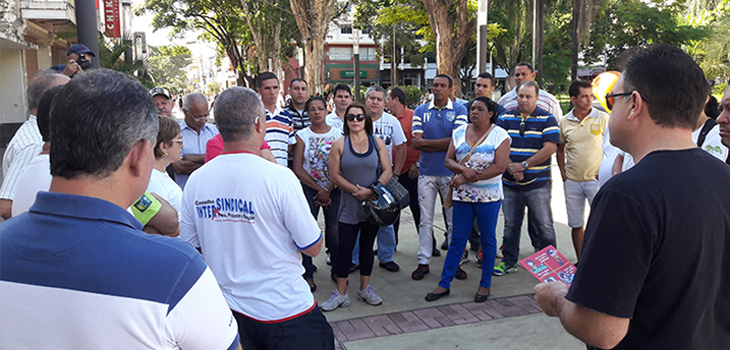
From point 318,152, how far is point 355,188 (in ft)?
2.92

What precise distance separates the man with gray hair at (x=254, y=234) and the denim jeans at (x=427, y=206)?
9.95ft

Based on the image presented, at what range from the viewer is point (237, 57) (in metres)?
35.6

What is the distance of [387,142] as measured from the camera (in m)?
5.91

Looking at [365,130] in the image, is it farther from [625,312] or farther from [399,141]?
[625,312]

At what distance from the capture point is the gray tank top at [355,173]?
4.72 metres

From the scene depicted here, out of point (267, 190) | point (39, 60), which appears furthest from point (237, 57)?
point (267, 190)

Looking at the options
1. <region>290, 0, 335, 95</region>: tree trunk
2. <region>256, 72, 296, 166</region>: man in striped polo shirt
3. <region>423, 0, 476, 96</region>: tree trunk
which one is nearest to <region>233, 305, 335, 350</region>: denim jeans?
<region>256, 72, 296, 166</region>: man in striped polo shirt

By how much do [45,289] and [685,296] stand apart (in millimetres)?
1732

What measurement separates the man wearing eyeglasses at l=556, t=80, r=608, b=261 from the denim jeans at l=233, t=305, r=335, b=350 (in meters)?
3.82

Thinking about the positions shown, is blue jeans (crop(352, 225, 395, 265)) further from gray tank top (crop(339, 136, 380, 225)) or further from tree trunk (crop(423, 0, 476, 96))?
tree trunk (crop(423, 0, 476, 96))

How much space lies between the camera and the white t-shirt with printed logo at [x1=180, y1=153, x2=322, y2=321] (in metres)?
2.46

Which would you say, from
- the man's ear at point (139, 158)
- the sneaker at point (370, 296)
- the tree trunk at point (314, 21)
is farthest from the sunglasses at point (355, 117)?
the tree trunk at point (314, 21)

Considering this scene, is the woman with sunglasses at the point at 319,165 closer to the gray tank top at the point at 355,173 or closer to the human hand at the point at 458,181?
the gray tank top at the point at 355,173

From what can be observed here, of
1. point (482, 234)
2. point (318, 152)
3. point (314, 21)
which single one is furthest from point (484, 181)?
point (314, 21)
